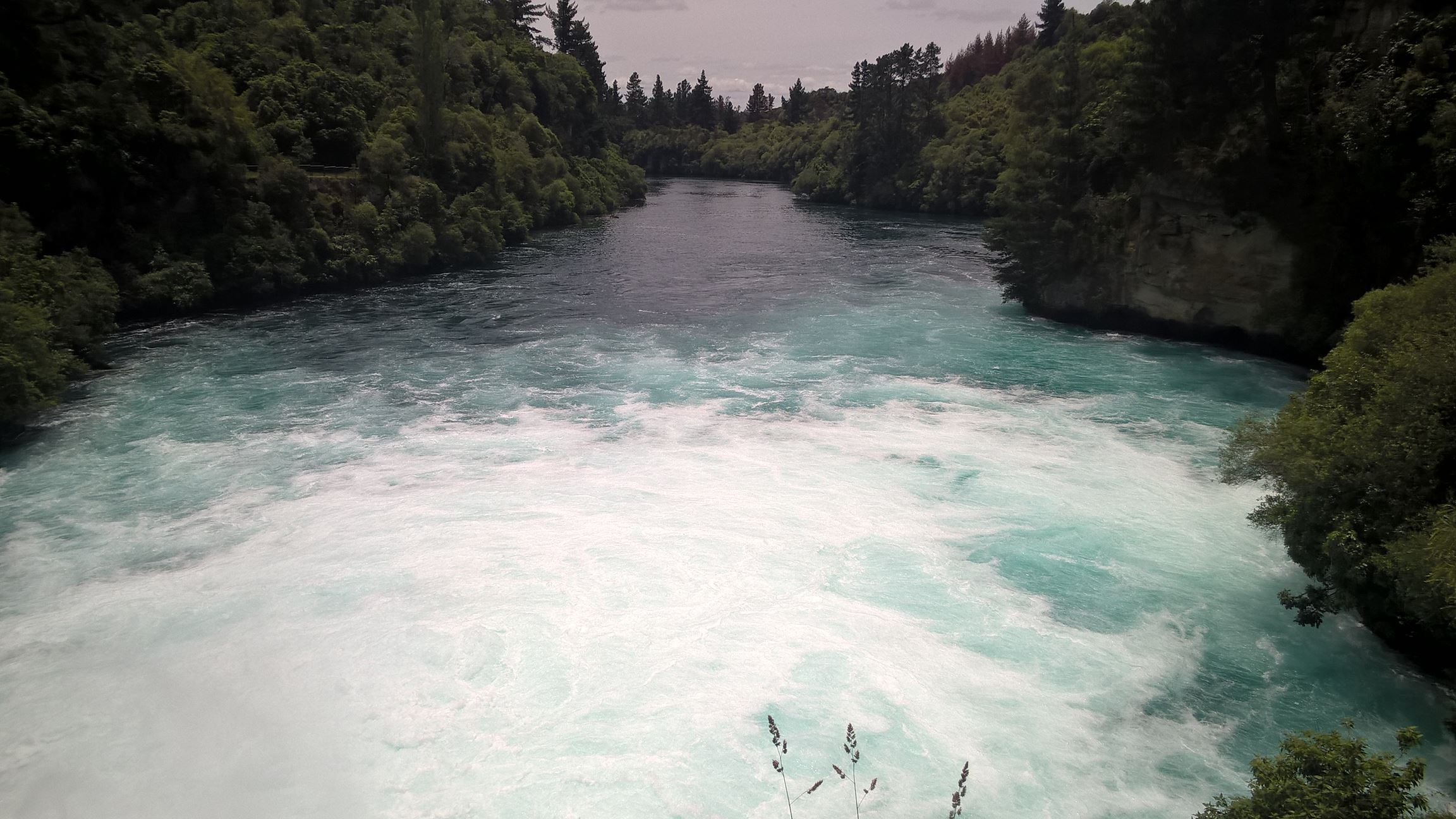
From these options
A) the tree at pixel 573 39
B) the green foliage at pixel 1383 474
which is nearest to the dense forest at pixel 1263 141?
the green foliage at pixel 1383 474

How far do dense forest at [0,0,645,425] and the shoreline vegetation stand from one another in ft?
0.34

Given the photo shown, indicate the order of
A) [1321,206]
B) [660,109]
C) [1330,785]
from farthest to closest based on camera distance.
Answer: [660,109]
[1321,206]
[1330,785]

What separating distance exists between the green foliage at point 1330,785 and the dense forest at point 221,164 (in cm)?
2120

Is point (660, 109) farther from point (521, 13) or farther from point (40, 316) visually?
point (40, 316)

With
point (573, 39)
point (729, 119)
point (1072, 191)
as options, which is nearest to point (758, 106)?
point (729, 119)

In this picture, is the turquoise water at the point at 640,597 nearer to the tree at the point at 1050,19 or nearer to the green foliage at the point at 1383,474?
the green foliage at the point at 1383,474

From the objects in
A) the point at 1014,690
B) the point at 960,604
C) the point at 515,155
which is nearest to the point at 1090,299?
the point at 960,604

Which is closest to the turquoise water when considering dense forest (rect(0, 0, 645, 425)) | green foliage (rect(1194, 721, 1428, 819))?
green foliage (rect(1194, 721, 1428, 819))

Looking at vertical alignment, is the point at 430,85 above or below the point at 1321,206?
above

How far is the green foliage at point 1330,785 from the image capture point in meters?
6.42

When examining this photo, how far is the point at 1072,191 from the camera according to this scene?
30.7m

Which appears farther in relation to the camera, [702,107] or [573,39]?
[702,107]

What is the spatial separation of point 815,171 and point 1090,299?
6808cm

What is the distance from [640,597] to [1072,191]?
956 inches
